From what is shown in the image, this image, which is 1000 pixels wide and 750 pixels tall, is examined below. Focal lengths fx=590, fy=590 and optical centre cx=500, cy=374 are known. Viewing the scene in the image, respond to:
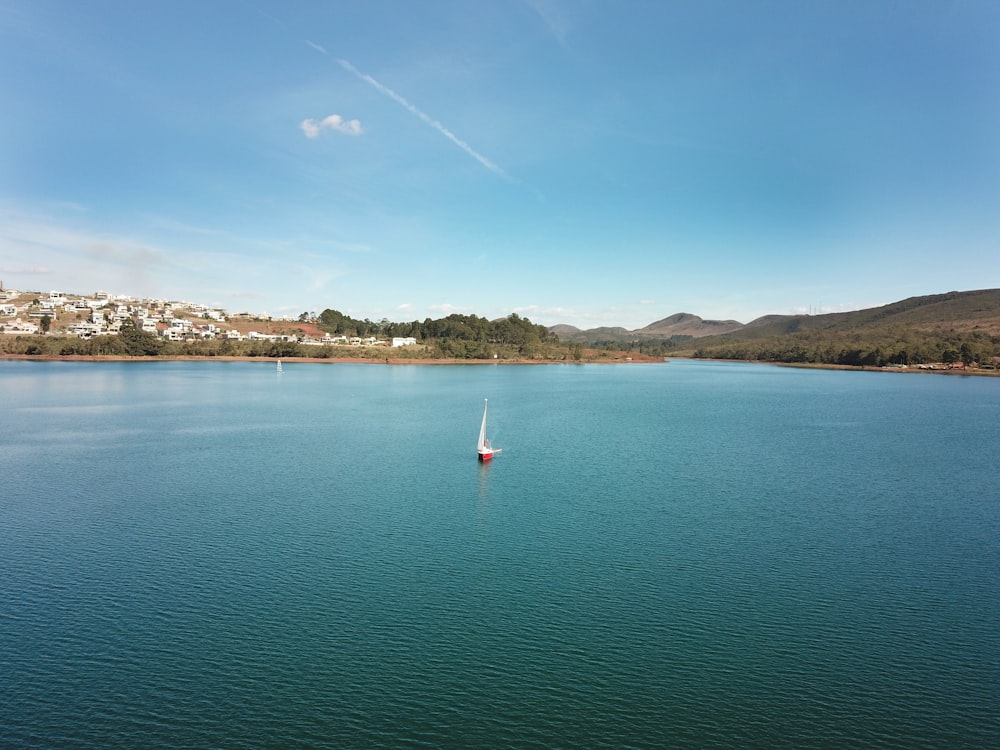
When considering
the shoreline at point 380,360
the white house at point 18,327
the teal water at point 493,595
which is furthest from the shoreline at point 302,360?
the teal water at point 493,595

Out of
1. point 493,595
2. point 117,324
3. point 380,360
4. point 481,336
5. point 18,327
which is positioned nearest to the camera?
point 493,595

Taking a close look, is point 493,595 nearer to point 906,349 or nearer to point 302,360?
point 302,360

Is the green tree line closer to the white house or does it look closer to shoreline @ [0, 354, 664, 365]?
shoreline @ [0, 354, 664, 365]

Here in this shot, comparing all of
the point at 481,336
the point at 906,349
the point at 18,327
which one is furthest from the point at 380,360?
the point at 906,349

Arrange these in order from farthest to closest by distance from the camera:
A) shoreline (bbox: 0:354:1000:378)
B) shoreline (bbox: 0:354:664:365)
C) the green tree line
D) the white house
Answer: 1. the white house
2. the green tree line
3. shoreline (bbox: 0:354:1000:378)
4. shoreline (bbox: 0:354:664:365)

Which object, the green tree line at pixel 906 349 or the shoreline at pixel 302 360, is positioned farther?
the green tree line at pixel 906 349

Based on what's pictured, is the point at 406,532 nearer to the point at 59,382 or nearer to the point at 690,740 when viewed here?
the point at 690,740

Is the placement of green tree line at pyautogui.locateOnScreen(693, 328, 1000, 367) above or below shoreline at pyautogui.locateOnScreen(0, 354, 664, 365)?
above

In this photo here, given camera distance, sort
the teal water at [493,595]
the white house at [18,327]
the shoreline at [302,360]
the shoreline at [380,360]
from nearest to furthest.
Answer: the teal water at [493,595], the shoreline at [302,360], the shoreline at [380,360], the white house at [18,327]

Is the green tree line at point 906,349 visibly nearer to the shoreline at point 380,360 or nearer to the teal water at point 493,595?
the shoreline at point 380,360

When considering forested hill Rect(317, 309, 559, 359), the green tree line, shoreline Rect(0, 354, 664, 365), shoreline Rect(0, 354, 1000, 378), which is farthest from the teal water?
the green tree line
